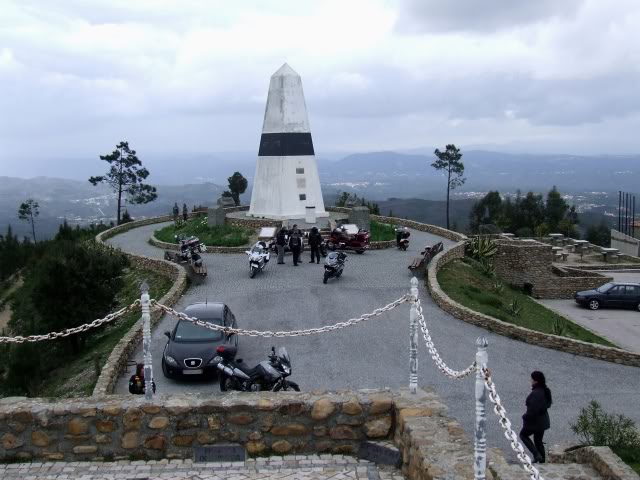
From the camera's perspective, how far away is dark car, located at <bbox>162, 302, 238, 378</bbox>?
443 inches

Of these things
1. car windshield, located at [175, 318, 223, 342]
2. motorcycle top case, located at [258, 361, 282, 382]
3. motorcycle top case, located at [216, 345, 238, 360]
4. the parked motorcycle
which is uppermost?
the parked motorcycle

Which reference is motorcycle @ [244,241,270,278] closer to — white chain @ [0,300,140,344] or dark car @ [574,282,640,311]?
white chain @ [0,300,140,344]

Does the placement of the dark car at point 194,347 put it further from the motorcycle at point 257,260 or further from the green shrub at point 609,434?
the motorcycle at point 257,260

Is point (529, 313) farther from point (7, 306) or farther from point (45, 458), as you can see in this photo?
point (7, 306)

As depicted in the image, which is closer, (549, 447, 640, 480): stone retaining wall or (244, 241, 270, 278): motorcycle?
(549, 447, 640, 480): stone retaining wall

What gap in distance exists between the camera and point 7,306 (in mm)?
28484

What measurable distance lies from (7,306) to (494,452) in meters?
27.0

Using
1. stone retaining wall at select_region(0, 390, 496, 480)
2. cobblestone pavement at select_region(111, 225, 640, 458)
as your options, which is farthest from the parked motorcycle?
stone retaining wall at select_region(0, 390, 496, 480)

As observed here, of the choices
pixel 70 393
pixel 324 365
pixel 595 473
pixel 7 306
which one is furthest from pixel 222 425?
pixel 7 306

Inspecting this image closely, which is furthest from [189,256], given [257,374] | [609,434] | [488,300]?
[609,434]

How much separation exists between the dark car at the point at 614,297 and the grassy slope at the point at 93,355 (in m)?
16.2

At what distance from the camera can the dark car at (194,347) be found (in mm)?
11258

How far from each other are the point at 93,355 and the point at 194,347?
428 centimetres

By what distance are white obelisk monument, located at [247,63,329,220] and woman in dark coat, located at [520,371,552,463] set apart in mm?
22740
